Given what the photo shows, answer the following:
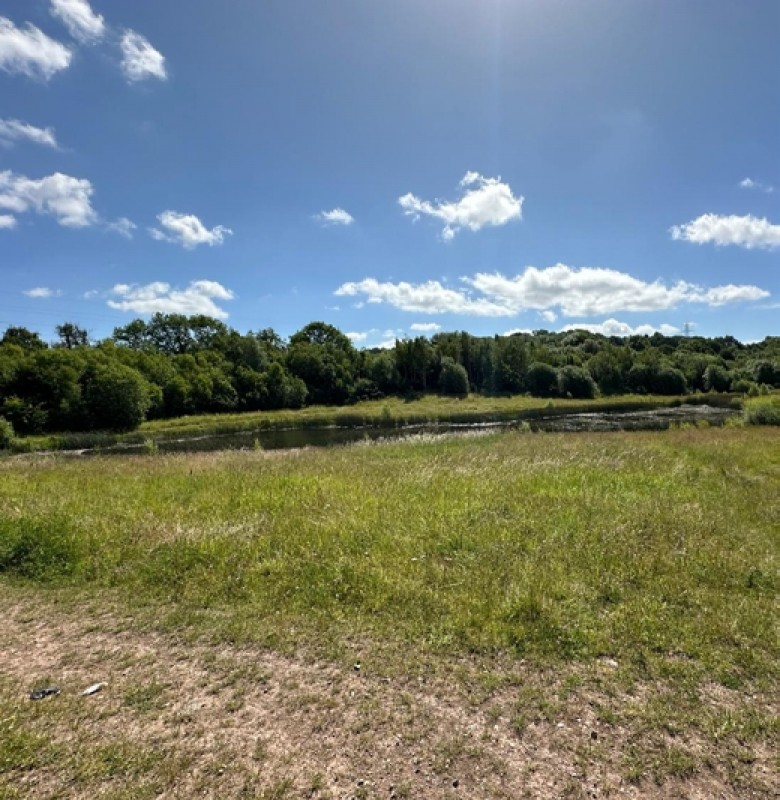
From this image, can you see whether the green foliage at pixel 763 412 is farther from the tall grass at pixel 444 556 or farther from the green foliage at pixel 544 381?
the green foliage at pixel 544 381

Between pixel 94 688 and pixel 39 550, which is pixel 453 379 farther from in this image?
pixel 94 688

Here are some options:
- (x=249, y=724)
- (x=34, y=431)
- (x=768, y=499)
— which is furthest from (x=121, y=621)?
(x=34, y=431)

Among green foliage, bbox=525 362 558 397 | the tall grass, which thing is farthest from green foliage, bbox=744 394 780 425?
green foliage, bbox=525 362 558 397

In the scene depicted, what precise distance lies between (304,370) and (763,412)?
79.8m

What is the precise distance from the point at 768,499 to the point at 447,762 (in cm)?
1129

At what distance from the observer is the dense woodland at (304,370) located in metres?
57.4

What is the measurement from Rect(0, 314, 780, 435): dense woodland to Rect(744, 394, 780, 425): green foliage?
4112cm

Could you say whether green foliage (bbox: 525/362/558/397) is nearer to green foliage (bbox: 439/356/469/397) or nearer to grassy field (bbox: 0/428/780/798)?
green foliage (bbox: 439/356/469/397)

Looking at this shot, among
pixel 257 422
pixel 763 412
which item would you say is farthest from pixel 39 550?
pixel 257 422

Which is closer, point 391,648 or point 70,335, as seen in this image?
point 391,648

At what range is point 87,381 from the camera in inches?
2217

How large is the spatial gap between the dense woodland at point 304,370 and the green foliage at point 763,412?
41117 mm

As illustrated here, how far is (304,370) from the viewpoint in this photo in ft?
316

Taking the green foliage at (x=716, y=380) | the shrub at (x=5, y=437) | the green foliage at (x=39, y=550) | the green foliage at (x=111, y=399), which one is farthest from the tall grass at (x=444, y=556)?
the green foliage at (x=716, y=380)
